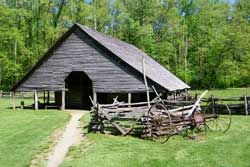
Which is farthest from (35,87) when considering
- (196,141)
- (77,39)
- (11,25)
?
(11,25)

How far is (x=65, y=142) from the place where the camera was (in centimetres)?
1502

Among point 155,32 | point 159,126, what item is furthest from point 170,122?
point 155,32

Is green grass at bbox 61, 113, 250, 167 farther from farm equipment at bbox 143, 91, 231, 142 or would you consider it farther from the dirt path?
farm equipment at bbox 143, 91, 231, 142

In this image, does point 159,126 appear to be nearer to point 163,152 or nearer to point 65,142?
point 163,152

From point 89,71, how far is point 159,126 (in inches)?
560

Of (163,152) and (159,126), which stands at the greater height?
(159,126)

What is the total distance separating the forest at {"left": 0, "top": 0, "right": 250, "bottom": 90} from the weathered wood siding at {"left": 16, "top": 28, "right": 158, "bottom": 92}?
25.5 metres

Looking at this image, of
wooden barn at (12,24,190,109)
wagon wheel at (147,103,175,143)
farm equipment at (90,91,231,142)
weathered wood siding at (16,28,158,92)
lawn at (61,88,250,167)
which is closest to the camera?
lawn at (61,88,250,167)

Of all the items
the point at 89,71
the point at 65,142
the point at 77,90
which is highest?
the point at 89,71

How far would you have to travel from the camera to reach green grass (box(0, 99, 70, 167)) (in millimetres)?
12462

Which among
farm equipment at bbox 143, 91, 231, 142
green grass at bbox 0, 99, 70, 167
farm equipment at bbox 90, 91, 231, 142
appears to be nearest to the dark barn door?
green grass at bbox 0, 99, 70, 167

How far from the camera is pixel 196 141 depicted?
1430 centimetres

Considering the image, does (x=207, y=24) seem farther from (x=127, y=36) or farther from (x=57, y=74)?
(x=57, y=74)

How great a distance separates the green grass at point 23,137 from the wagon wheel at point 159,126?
14.0 feet
